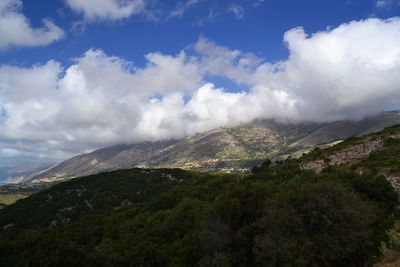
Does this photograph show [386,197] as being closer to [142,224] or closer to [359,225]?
[359,225]

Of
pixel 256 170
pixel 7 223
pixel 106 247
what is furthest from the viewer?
pixel 7 223

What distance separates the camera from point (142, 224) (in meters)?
52.8

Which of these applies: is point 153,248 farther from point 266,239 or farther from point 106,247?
point 266,239

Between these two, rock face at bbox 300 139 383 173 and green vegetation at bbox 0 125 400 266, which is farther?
rock face at bbox 300 139 383 173

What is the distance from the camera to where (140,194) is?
10531cm

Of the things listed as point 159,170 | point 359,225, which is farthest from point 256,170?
point 159,170

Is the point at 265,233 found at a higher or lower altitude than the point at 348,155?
lower

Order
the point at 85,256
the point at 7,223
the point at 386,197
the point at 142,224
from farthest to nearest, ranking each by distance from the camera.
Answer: the point at 7,223 → the point at 142,224 → the point at 386,197 → the point at 85,256

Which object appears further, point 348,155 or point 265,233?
Result: point 348,155

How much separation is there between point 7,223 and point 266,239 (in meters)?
95.0

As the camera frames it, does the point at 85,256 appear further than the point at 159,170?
No

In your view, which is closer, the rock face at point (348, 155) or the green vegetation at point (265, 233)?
the green vegetation at point (265, 233)

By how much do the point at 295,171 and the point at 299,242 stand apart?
3567 centimetres

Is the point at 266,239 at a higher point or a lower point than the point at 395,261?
higher
